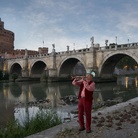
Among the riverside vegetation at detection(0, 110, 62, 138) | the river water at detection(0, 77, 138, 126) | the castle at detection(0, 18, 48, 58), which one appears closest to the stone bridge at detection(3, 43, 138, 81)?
the river water at detection(0, 77, 138, 126)

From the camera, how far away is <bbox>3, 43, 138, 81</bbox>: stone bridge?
40.7 m

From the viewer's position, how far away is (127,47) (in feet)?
127

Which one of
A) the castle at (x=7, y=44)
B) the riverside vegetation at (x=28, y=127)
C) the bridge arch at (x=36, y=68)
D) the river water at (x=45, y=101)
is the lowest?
the river water at (x=45, y=101)

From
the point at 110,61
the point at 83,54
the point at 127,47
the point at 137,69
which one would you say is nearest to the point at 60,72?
the point at 83,54

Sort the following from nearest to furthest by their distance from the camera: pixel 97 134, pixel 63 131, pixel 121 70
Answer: pixel 97 134 → pixel 63 131 → pixel 121 70

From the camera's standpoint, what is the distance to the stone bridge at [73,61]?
40.7 meters

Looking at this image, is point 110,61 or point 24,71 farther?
point 24,71

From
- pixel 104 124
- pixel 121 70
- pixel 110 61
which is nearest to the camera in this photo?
pixel 104 124

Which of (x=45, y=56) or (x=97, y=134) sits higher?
(x=45, y=56)

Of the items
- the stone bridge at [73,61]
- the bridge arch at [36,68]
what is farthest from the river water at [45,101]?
the bridge arch at [36,68]

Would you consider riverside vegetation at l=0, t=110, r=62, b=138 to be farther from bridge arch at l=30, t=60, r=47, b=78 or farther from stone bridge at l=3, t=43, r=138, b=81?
bridge arch at l=30, t=60, r=47, b=78

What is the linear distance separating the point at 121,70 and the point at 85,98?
291 ft

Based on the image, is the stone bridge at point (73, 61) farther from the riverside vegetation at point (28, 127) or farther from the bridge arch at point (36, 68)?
the riverside vegetation at point (28, 127)

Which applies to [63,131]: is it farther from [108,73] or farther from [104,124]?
[108,73]
